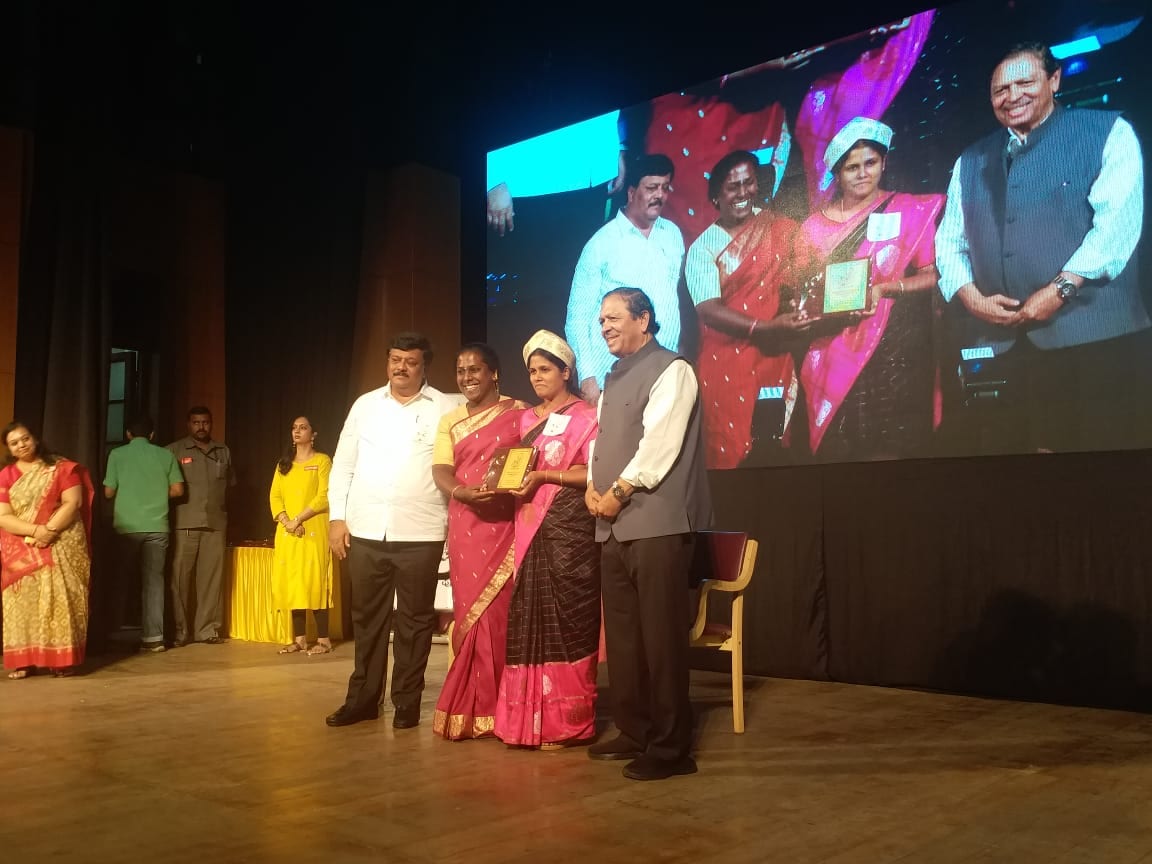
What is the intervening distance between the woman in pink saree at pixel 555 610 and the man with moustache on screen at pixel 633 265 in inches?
77.0

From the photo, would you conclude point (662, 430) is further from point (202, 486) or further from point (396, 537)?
point (202, 486)

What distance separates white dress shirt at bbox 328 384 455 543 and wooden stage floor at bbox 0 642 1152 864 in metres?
0.65

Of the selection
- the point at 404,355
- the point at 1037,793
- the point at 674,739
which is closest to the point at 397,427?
the point at 404,355

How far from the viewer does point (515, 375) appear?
5.54 m

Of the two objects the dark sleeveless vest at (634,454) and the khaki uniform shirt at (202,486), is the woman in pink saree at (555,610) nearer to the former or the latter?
the dark sleeveless vest at (634,454)

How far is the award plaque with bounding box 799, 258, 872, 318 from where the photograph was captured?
4223 mm

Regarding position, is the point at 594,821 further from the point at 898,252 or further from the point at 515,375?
the point at 515,375

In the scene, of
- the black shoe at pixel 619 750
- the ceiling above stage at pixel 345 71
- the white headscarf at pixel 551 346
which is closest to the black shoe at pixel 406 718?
the black shoe at pixel 619 750

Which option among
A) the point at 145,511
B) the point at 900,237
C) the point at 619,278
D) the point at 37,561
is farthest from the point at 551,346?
the point at 145,511

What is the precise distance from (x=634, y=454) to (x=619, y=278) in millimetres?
2463

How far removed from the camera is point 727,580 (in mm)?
3529

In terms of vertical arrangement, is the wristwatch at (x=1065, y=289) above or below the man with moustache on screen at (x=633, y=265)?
below

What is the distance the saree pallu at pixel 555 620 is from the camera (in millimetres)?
2988

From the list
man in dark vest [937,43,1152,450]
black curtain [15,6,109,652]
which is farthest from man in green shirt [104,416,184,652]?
man in dark vest [937,43,1152,450]
